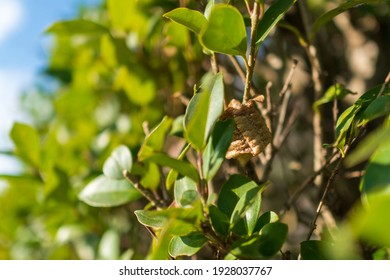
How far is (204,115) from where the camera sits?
56cm

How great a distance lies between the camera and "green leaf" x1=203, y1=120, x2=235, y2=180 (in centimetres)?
61

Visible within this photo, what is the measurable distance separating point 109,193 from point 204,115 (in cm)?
40

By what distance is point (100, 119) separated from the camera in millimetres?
1536

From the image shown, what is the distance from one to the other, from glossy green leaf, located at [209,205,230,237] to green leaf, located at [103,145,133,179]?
23 cm

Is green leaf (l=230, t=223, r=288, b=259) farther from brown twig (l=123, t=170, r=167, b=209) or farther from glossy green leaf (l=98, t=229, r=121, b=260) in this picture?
glossy green leaf (l=98, t=229, r=121, b=260)

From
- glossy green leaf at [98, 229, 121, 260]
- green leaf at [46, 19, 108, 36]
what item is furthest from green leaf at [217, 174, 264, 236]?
green leaf at [46, 19, 108, 36]

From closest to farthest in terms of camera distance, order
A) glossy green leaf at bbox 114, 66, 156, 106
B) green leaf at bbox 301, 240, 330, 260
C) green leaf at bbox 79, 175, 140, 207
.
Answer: green leaf at bbox 301, 240, 330, 260 < green leaf at bbox 79, 175, 140, 207 < glossy green leaf at bbox 114, 66, 156, 106

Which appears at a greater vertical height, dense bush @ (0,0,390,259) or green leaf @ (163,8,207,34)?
green leaf @ (163,8,207,34)

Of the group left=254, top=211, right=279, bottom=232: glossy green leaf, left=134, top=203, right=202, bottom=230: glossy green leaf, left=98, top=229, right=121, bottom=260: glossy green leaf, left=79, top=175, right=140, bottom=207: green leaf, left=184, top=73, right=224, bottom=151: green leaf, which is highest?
left=184, top=73, right=224, bottom=151: green leaf

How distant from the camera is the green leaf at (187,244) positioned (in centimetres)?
63

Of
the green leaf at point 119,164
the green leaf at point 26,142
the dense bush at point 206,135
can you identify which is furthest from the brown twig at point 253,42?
the green leaf at point 26,142

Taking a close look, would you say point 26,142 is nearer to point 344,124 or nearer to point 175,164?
point 175,164
